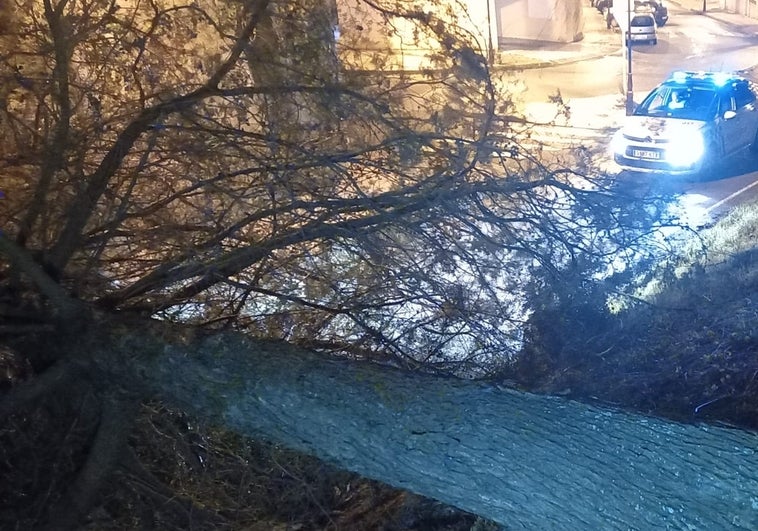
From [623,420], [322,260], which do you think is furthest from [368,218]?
[623,420]

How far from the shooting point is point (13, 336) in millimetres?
3158

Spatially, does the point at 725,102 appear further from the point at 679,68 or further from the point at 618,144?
the point at 618,144

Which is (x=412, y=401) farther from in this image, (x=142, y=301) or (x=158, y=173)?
(x=158, y=173)

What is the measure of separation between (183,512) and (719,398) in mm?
3324

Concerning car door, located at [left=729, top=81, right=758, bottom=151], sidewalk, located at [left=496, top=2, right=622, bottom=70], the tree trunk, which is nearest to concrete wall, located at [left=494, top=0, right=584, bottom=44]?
Answer: sidewalk, located at [left=496, top=2, right=622, bottom=70]

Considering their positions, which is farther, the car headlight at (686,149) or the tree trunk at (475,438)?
the car headlight at (686,149)

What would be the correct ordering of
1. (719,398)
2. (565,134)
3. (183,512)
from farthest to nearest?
(565,134) → (183,512) → (719,398)

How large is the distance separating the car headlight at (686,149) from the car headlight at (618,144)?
14.9 inches

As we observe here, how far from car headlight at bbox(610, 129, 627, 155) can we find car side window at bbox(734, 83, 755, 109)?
3.30ft

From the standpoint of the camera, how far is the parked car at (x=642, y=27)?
473 centimetres

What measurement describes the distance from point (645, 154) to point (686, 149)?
37cm

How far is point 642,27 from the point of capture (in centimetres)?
477

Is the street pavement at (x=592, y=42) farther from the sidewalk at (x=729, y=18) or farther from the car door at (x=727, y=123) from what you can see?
the car door at (x=727, y=123)

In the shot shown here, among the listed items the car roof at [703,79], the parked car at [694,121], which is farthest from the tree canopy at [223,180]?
the car roof at [703,79]
